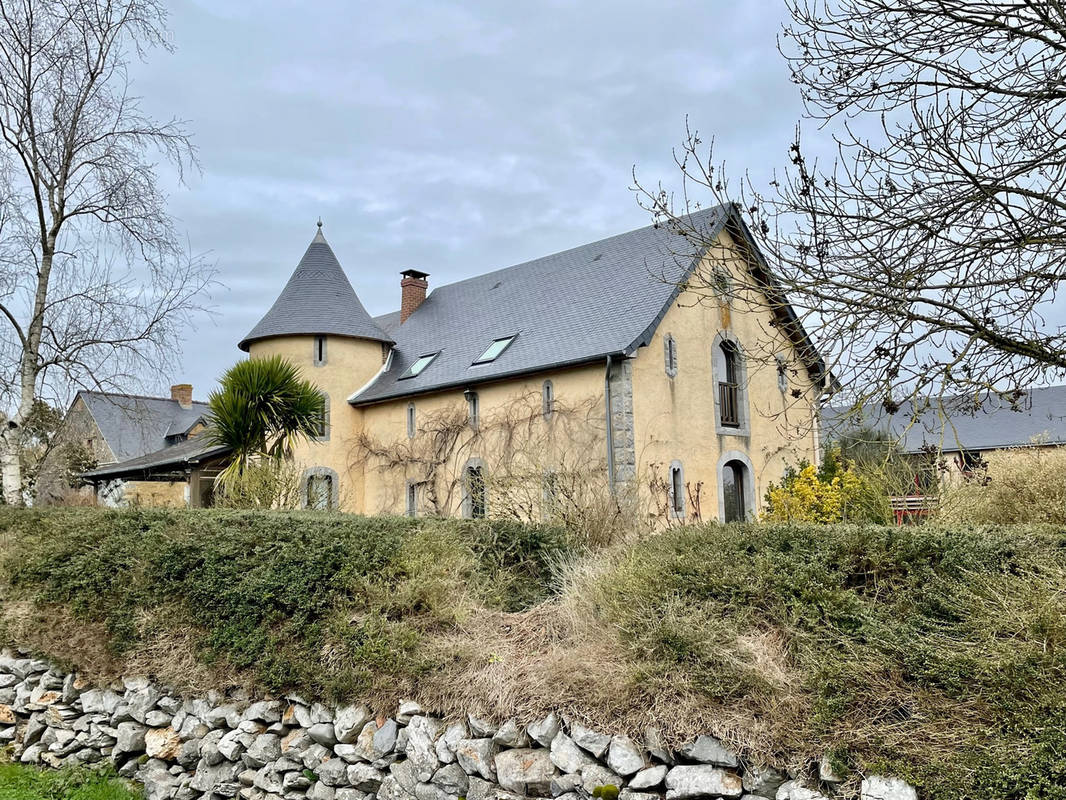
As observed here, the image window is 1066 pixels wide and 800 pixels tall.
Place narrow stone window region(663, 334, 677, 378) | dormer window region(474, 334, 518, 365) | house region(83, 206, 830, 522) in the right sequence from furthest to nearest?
dormer window region(474, 334, 518, 365) → narrow stone window region(663, 334, 677, 378) → house region(83, 206, 830, 522)

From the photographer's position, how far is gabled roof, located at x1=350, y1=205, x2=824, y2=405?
1639cm

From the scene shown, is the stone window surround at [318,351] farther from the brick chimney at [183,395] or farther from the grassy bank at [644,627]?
the brick chimney at [183,395]

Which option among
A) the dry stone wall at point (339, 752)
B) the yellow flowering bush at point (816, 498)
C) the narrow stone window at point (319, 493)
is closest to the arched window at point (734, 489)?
the yellow flowering bush at point (816, 498)

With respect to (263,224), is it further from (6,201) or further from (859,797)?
(859,797)

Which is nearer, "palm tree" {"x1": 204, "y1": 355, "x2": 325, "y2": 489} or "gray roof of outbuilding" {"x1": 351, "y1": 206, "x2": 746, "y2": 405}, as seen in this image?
"palm tree" {"x1": 204, "y1": 355, "x2": 325, "y2": 489}

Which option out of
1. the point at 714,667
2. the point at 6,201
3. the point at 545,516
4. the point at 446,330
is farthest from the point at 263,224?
the point at 714,667

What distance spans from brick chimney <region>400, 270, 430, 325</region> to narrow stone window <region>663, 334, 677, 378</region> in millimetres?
9705

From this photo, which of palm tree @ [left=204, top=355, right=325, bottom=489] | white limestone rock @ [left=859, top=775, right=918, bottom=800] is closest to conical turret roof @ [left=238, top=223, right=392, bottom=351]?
palm tree @ [left=204, top=355, right=325, bottom=489]

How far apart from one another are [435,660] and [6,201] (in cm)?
1067

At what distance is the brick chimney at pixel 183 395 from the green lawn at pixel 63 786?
31932 millimetres

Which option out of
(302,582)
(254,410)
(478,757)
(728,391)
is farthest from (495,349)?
(478,757)

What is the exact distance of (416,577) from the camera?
5.76 meters

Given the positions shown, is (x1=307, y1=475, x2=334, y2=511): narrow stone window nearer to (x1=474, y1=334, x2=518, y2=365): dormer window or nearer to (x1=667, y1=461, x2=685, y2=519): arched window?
(x1=474, y1=334, x2=518, y2=365): dormer window

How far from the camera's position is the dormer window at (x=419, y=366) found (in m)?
20.4
